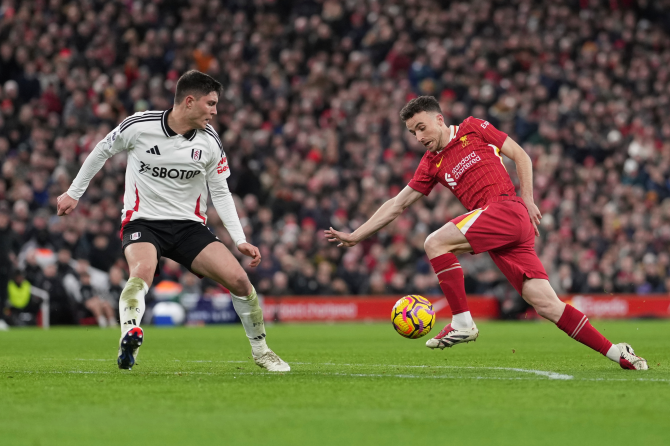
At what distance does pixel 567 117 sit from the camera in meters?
24.5

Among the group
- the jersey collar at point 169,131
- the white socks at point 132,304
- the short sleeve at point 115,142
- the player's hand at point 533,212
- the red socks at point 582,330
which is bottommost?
the red socks at point 582,330

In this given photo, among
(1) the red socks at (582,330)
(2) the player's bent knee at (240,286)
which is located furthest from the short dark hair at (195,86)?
(1) the red socks at (582,330)

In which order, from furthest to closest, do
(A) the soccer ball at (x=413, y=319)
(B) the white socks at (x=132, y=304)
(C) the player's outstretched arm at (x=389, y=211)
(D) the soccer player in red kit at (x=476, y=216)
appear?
(C) the player's outstretched arm at (x=389, y=211)
(A) the soccer ball at (x=413, y=319)
(D) the soccer player in red kit at (x=476, y=216)
(B) the white socks at (x=132, y=304)

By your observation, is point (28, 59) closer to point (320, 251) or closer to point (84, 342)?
point (320, 251)

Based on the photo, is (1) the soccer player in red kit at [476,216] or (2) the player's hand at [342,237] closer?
(1) the soccer player in red kit at [476,216]

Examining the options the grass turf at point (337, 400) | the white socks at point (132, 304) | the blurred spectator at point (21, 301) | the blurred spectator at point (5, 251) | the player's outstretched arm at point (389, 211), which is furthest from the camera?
the blurred spectator at point (21, 301)

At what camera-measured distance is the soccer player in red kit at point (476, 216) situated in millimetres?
7777

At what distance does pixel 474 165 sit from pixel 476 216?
1.51 ft

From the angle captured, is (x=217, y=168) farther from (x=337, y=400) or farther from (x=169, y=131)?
(x=337, y=400)

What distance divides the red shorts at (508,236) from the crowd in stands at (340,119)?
38.9 ft

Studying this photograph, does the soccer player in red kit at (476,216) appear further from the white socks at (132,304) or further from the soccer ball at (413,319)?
the white socks at (132,304)

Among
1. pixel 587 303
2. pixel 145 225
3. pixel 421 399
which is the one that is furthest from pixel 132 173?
pixel 587 303

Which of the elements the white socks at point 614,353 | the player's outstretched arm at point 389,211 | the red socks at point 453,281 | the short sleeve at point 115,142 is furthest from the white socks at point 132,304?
the white socks at point 614,353

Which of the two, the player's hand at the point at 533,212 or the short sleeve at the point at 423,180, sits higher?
the short sleeve at the point at 423,180
